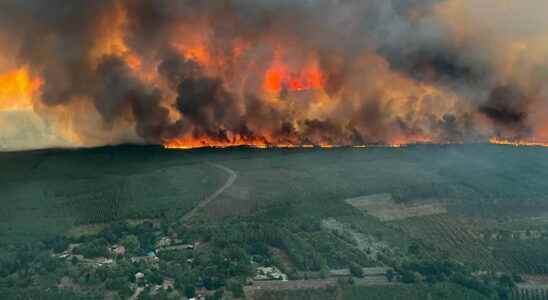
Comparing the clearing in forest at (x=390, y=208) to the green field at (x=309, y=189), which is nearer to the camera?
the green field at (x=309, y=189)

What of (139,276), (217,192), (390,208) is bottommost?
(139,276)

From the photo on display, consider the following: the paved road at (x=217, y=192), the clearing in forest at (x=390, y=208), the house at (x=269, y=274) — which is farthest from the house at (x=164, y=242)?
the clearing in forest at (x=390, y=208)

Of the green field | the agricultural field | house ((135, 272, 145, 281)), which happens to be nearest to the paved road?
the agricultural field

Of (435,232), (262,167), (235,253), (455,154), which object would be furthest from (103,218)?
(455,154)

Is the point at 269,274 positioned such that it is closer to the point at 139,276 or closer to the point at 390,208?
the point at 139,276

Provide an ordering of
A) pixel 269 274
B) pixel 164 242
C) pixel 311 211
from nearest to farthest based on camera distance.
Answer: pixel 269 274, pixel 164 242, pixel 311 211

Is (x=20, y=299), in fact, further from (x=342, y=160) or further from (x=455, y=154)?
(x=455, y=154)

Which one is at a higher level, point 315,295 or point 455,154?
point 455,154

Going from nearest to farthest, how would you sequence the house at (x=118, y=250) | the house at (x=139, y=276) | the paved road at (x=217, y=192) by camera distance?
the house at (x=139, y=276), the house at (x=118, y=250), the paved road at (x=217, y=192)

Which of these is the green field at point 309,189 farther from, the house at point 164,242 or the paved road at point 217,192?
Result: the house at point 164,242

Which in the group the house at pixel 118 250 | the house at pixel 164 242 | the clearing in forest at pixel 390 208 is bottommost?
the house at pixel 118 250

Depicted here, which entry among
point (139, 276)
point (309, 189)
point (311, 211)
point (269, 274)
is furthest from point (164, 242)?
point (309, 189)
